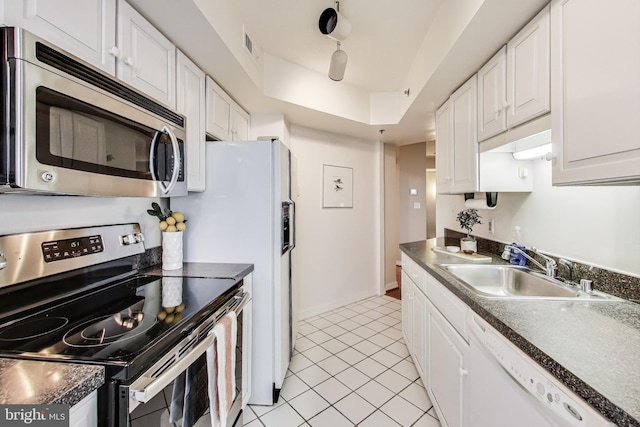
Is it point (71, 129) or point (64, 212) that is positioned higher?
point (71, 129)

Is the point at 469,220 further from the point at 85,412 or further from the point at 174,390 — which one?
the point at 85,412

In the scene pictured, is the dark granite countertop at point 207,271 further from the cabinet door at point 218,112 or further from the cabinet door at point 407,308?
the cabinet door at point 407,308

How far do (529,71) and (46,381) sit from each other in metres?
2.05

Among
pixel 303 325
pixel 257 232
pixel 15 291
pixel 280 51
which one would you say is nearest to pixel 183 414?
pixel 15 291

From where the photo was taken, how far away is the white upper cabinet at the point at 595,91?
2.68 ft

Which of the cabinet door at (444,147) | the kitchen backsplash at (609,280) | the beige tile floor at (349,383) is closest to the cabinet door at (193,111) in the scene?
the beige tile floor at (349,383)

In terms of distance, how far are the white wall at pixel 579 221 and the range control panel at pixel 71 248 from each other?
235 cm

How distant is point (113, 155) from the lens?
1.04m

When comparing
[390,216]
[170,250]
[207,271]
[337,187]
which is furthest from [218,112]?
[390,216]

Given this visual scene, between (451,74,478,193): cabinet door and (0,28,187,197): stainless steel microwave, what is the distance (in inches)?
71.6

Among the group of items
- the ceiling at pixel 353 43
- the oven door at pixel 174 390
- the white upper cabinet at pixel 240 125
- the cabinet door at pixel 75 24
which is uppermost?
the ceiling at pixel 353 43

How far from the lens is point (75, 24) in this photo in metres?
0.95

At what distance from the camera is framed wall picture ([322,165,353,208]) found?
3.39 meters

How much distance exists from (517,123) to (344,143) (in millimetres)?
2357
